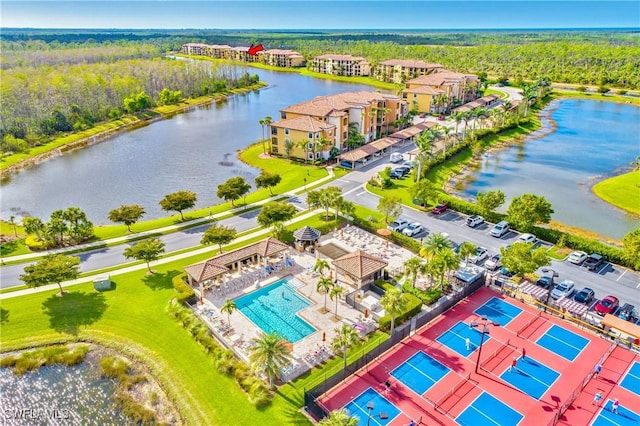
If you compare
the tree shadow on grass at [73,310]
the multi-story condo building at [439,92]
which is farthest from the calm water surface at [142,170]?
the multi-story condo building at [439,92]

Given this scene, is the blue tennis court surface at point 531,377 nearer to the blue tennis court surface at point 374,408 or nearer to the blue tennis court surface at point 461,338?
the blue tennis court surface at point 461,338

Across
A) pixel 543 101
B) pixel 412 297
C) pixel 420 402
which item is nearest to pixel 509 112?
pixel 543 101

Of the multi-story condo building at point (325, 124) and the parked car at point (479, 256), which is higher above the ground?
the multi-story condo building at point (325, 124)

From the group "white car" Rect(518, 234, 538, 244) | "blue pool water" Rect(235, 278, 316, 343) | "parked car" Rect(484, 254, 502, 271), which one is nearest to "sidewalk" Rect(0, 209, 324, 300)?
"blue pool water" Rect(235, 278, 316, 343)

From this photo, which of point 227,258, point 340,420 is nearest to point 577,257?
point 340,420

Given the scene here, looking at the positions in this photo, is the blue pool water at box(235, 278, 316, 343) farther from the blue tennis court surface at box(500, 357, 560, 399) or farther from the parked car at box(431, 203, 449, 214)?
the parked car at box(431, 203, 449, 214)

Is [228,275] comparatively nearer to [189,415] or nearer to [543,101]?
[189,415]

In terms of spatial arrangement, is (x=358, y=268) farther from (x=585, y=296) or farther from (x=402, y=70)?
(x=402, y=70)
